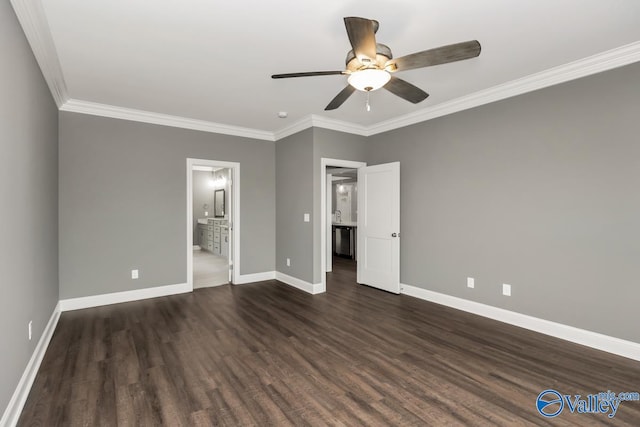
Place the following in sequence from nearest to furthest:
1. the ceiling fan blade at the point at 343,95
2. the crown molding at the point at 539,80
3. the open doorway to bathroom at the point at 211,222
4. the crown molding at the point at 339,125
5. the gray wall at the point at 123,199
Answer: the ceiling fan blade at the point at 343,95 → the crown molding at the point at 539,80 → the gray wall at the point at 123,199 → the crown molding at the point at 339,125 → the open doorway to bathroom at the point at 211,222

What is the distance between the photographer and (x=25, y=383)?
221 cm

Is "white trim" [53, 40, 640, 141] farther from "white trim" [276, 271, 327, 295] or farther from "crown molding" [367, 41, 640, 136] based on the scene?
"white trim" [276, 271, 327, 295]

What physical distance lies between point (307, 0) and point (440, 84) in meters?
1.98

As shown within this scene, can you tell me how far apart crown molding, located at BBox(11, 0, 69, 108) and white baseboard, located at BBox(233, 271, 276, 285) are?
137 inches

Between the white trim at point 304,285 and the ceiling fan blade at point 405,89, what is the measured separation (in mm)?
3090

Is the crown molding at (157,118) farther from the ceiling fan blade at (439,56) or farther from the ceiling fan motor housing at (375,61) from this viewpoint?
the ceiling fan blade at (439,56)

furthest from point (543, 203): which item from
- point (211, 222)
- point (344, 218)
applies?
point (211, 222)

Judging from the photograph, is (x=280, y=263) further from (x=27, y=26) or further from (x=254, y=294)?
(x=27, y=26)

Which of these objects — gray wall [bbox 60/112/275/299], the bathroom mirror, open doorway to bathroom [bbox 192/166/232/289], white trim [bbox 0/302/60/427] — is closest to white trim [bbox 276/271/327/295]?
open doorway to bathroom [bbox 192/166/232/289]

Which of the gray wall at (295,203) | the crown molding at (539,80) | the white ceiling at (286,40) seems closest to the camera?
the white ceiling at (286,40)

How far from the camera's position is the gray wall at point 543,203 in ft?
9.23

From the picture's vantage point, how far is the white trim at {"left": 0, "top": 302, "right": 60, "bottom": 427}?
1882mm

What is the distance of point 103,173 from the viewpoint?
13.9 feet

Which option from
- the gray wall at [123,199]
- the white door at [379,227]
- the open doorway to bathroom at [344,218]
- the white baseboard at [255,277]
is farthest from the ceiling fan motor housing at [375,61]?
the white baseboard at [255,277]
